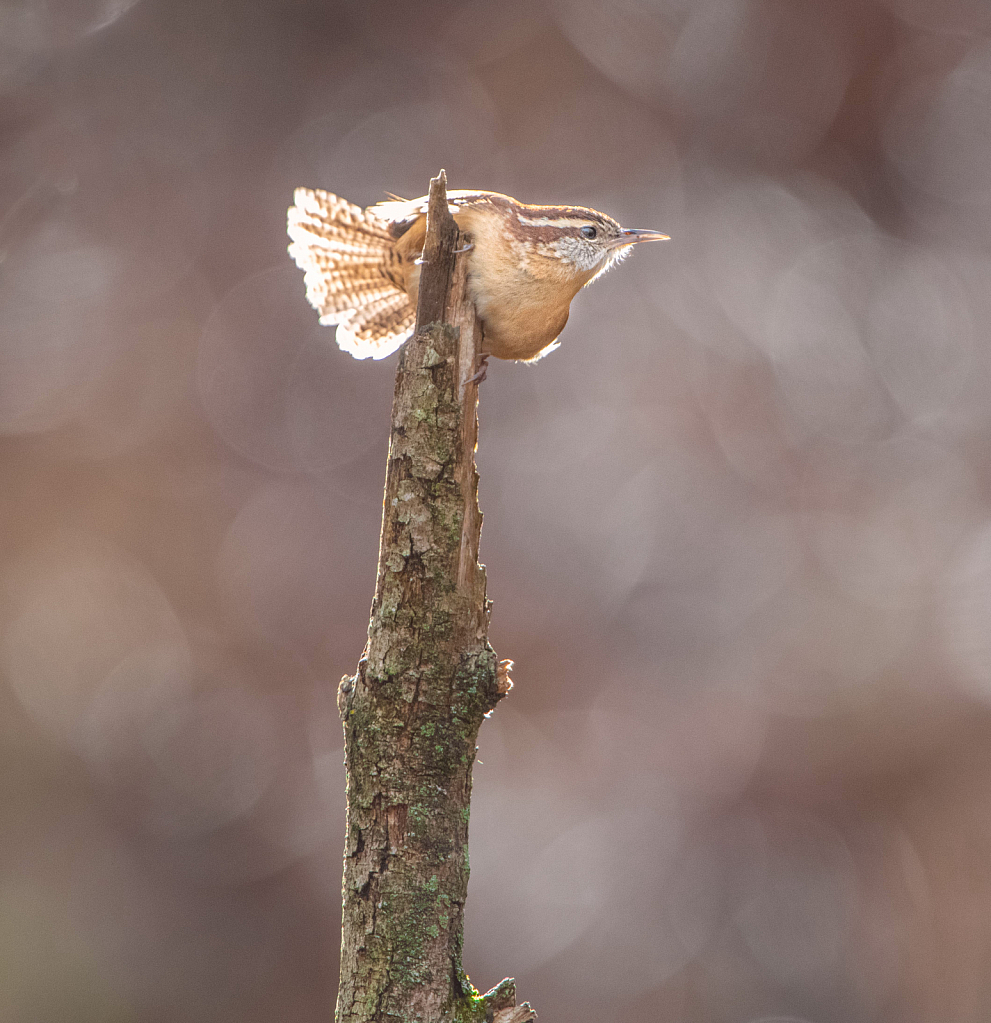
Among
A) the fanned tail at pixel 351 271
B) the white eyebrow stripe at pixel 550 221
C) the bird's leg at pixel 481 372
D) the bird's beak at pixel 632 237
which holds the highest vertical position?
the fanned tail at pixel 351 271

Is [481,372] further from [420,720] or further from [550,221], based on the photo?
[420,720]

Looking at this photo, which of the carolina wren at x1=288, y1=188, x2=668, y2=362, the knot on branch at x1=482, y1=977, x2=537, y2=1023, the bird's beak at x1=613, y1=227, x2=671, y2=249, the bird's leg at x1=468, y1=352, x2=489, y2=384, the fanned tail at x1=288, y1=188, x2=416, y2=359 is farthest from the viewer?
the fanned tail at x1=288, y1=188, x2=416, y2=359

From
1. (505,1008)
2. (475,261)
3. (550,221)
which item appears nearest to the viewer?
(505,1008)

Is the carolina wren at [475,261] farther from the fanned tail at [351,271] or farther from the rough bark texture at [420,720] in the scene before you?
the rough bark texture at [420,720]


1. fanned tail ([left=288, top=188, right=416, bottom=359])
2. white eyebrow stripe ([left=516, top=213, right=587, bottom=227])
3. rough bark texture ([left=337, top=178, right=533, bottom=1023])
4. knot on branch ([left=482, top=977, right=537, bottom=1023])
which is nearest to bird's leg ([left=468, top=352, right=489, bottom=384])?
rough bark texture ([left=337, top=178, right=533, bottom=1023])

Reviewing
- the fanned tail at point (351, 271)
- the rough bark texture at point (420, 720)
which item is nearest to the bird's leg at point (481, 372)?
the rough bark texture at point (420, 720)

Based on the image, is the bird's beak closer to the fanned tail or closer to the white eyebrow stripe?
the white eyebrow stripe

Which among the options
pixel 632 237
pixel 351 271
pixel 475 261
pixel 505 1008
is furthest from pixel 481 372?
pixel 505 1008
